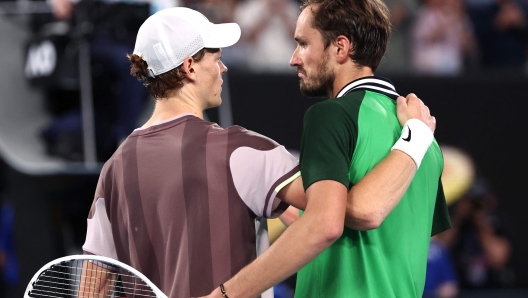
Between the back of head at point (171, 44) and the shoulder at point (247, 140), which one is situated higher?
the back of head at point (171, 44)

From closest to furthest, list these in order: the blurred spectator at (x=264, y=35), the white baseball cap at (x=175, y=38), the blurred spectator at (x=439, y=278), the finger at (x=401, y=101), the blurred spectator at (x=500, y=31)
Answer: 1. the white baseball cap at (x=175, y=38)
2. the finger at (x=401, y=101)
3. the blurred spectator at (x=439, y=278)
4. the blurred spectator at (x=264, y=35)
5. the blurred spectator at (x=500, y=31)

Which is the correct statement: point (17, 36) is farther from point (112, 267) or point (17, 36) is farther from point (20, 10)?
point (112, 267)

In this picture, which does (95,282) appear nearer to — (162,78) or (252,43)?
(162,78)

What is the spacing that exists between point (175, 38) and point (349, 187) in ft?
2.57

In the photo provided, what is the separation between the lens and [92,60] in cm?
718

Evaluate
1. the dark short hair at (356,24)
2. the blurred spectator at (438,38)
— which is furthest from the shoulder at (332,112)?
the blurred spectator at (438,38)

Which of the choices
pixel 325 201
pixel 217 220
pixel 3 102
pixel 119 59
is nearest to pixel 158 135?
pixel 217 220

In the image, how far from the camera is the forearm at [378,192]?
2.80 m

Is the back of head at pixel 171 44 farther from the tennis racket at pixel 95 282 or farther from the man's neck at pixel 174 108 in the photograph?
the tennis racket at pixel 95 282

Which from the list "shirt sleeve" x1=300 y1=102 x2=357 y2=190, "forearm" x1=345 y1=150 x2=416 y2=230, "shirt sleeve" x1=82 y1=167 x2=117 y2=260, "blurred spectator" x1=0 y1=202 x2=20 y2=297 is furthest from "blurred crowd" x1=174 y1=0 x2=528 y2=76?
"forearm" x1=345 y1=150 x2=416 y2=230

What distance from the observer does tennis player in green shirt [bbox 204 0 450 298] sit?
2.74 meters

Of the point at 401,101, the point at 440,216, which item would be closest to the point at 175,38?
the point at 401,101

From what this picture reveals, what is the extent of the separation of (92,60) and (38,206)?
1.26m

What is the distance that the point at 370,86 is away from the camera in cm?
319
